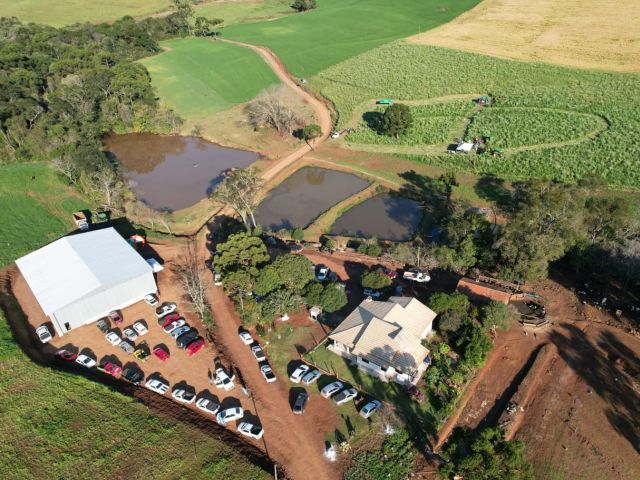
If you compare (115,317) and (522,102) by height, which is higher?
(522,102)

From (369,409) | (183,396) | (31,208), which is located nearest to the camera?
(369,409)

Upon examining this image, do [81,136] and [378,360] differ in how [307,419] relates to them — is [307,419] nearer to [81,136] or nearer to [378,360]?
[378,360]

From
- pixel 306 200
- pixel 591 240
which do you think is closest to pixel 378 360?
pixel 591 240

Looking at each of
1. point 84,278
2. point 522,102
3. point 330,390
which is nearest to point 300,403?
point 330,390

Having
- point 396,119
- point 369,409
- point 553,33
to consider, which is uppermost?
point 553,33

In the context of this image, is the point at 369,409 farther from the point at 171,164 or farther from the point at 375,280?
the point at 171,164

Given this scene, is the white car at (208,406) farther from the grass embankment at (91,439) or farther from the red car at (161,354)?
the red car at (161,354)
